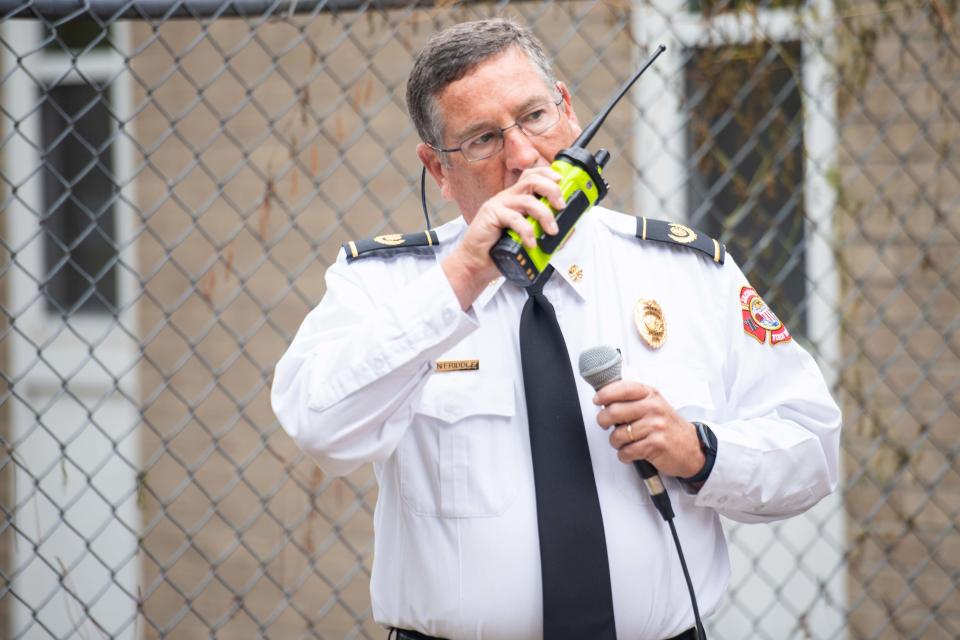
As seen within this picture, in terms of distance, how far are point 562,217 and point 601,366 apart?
0.26 meters

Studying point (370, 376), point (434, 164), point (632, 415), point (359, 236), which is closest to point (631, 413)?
point (632, 415)

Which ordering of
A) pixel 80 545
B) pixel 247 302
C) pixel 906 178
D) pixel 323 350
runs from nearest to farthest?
pixel 323 350 < pixel 906 178 < pixel 247 302 < pixel 80 545

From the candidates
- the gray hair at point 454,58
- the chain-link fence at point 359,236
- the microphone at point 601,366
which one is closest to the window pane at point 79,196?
the chain-link fence at point 359,236

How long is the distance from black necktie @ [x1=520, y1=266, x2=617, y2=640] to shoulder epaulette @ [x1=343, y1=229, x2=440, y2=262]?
1.06ft

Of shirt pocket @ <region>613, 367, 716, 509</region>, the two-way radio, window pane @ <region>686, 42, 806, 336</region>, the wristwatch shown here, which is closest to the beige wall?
window pane @ <region>686, 42, 806, 336</region>

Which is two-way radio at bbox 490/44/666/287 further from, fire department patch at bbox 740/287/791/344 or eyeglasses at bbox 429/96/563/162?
fire department patch at bbox 740/287/791/344

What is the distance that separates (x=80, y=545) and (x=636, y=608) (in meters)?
3.92

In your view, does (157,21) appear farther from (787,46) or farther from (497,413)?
(787,46)

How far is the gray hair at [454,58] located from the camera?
181 cm

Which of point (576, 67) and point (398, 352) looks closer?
point (398, 352)

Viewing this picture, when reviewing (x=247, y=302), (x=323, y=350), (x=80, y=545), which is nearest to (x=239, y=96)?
(x=247, y=302)

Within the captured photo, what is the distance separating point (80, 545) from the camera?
16.1 ft

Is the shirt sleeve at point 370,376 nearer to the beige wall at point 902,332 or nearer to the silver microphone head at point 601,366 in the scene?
the silver microphone head at point 601,366

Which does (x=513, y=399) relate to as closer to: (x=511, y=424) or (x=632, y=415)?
Answer: (x=511, y=424)
